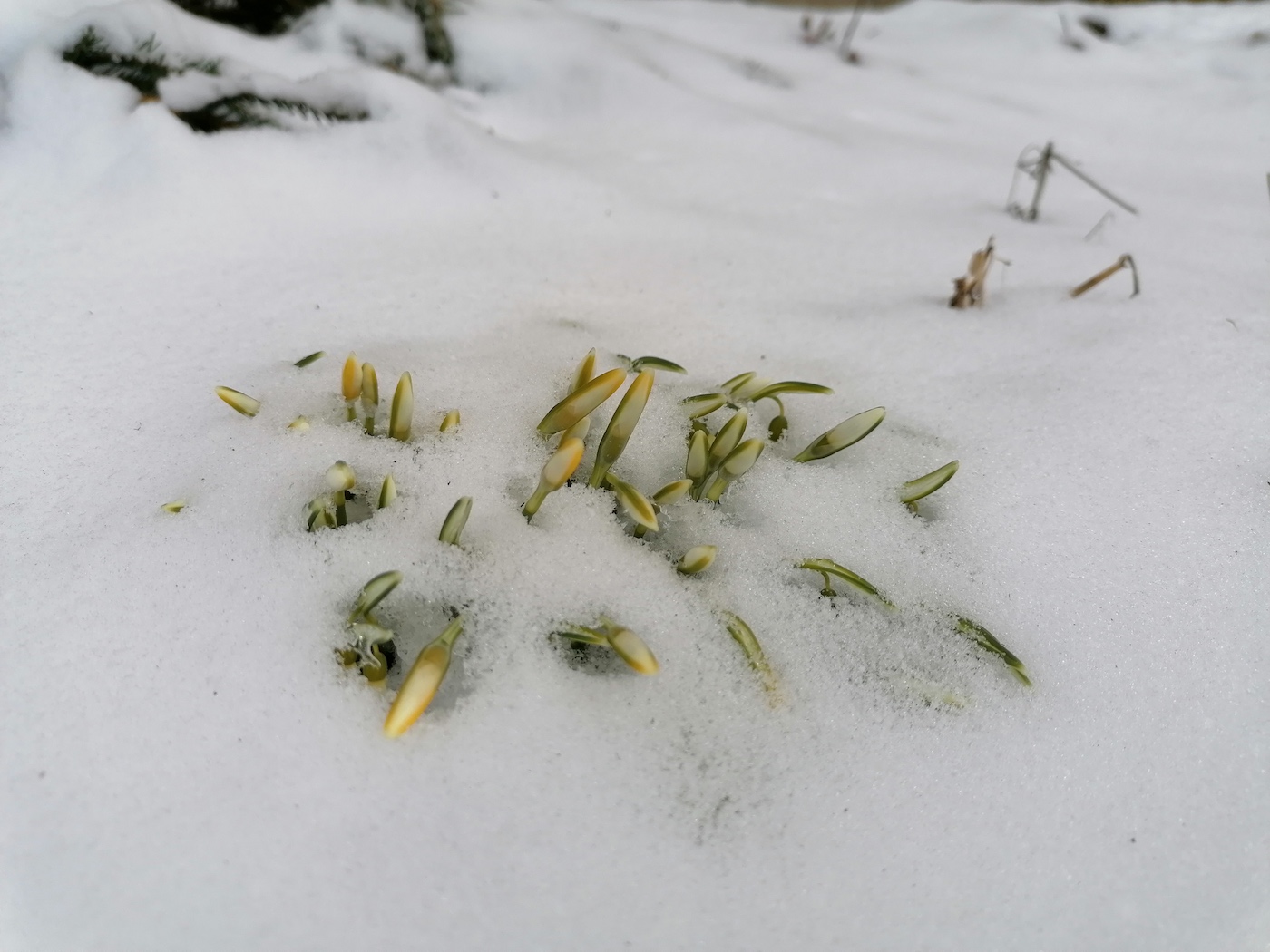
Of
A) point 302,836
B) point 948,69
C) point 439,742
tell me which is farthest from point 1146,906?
point 948,69

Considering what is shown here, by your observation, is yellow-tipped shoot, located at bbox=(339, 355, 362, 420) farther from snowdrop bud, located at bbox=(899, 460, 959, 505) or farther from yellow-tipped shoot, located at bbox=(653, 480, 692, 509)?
snowdrop bud, located at bbox=(899, 460, 959, 505)

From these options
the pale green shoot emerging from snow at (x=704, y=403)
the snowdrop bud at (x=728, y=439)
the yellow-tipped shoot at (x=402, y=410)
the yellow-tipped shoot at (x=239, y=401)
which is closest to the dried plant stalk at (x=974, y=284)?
the pale green shoot emerging from snow at (x=704, y=403)

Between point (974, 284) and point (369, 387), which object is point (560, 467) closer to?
point (369, 387)

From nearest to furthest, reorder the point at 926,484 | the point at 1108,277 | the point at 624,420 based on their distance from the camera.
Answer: the point at 624,420 → the point at 926,484 → the point at 1108,277

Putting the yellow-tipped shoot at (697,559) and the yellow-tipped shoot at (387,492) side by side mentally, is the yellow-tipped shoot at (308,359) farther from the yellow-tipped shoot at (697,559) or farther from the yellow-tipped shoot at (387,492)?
the yellow-tipped shoot at (697,559)

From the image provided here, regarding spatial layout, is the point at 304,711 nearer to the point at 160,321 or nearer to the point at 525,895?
the point at 525,895

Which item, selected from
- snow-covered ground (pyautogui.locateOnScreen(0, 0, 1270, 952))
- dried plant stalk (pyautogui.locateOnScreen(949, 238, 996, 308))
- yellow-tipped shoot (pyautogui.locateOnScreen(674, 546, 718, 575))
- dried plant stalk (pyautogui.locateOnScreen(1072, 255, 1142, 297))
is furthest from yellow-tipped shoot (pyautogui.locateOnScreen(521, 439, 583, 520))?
dried plant stalk (pyautogui.locateOnScreen(1072, 255, 1142, 297))

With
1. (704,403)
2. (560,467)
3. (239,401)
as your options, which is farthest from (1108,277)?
(239,401)
